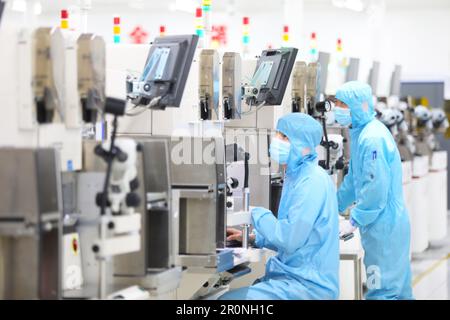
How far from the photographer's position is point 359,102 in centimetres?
591

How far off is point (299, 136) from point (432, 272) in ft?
17.1

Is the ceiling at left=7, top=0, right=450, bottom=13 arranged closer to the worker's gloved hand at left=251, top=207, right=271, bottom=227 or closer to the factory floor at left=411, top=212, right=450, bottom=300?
the factory floor at left=411, top=212, right=450, bottom=300

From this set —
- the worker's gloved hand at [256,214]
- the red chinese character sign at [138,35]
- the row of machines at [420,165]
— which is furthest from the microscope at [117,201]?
the red chinese character sign at [138,35]

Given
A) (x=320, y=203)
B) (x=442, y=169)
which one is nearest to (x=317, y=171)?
(x=320, y=203)

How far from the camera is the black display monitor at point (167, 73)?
14.1 feet

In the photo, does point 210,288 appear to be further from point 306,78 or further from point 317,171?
point 306,78

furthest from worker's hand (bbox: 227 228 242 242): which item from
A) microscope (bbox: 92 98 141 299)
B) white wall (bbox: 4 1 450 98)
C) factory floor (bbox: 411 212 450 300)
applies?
white wall (bbox: 4 1 450 98)

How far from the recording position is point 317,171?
4590 mm

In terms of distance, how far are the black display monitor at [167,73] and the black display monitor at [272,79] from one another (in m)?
1.29

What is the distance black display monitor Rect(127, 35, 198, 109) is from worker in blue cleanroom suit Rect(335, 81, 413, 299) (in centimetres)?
177

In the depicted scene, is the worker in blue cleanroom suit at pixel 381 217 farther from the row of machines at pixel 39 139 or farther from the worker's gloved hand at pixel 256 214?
the row of machines at pixel 39 139

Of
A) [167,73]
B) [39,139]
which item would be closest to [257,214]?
[167,73]

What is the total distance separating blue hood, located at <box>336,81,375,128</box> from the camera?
591cm
